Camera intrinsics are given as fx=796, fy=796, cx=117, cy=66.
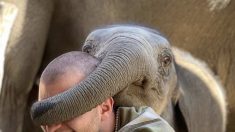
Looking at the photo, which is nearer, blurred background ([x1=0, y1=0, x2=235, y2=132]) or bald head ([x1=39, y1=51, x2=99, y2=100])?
bald head ([x1=39, y1=51, x2=99, y2=100])

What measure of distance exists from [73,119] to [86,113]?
3cm

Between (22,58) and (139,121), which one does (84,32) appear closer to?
(22,58)

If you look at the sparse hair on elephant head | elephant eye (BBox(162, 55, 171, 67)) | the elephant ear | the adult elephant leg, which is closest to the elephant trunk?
the sparse hair on elephant head

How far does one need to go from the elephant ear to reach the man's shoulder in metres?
1.24

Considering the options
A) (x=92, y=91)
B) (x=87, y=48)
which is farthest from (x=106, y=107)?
(x=87, y=48)

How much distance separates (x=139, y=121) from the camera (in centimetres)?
170

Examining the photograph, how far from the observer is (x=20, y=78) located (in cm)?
448

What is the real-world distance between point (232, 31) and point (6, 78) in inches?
51.1

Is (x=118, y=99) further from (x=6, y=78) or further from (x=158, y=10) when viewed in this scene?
(x=6, y=78)

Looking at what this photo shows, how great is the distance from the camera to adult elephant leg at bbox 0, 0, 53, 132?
436 cm

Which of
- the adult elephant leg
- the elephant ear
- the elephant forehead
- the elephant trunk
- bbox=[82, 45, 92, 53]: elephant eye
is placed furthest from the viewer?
the adult elephant leg

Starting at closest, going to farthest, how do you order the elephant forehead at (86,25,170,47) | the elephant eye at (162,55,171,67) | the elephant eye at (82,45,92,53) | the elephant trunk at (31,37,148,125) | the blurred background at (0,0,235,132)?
the elephant trunk at (31,37,148,125)
the elephant forehead at (86,25,170,47)
the elephant eye at (82,45,92,53)
the elephant eye at (162,55,171,67)
the blurred background at (0,0,235,132)

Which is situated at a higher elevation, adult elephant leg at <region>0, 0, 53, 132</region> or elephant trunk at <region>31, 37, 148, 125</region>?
elephant trunk at <region>31, 37, 148, 125</region>

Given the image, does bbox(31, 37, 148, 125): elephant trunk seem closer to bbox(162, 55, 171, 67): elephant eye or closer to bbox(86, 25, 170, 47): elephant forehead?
bbox(86, 25, 170, 47): elephant forehead
